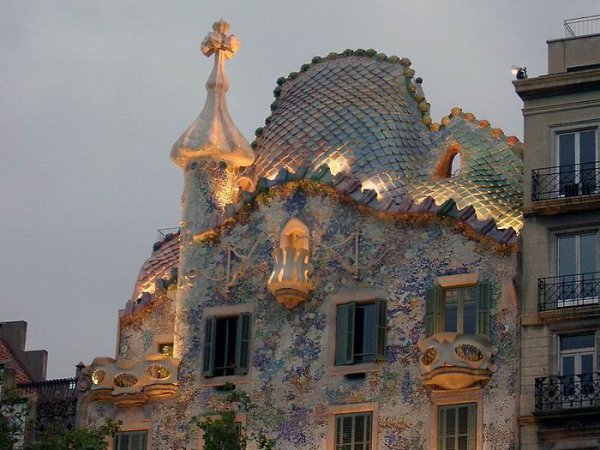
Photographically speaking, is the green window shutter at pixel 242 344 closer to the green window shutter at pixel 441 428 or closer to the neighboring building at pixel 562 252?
the green window shutter at pixel 441 428

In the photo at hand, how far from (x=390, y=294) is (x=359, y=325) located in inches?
35.7

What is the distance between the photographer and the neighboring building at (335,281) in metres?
48.1

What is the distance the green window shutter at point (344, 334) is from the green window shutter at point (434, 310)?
5.52 ft

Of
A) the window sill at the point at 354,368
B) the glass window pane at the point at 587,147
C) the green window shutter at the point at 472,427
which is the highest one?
the glass window pane at the point at 587,147

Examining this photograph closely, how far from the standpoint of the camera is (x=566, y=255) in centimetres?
4791

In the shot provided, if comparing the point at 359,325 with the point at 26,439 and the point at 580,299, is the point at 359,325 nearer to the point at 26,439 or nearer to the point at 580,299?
the point at 580,299

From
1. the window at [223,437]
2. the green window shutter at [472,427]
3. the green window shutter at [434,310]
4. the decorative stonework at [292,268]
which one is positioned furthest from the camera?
the decorative stonework at [292,268]

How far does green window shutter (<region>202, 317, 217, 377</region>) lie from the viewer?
5041 cm

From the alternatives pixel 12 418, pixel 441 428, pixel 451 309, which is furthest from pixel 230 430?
pixel 12 418

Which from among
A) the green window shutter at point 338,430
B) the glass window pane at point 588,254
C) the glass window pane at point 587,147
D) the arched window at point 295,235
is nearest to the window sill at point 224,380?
the green window shutter at point 338,430

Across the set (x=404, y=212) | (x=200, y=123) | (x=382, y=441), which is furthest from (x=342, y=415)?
(x=200, y=123)

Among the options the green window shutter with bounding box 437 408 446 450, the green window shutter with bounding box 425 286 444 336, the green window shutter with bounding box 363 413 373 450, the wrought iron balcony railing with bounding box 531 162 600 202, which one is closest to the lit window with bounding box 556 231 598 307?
the wrought iron balcony railing with bounding box 531 162 600 202

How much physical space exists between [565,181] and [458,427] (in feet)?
17.8

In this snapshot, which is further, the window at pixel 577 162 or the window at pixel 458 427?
the window at pixel 577 162
